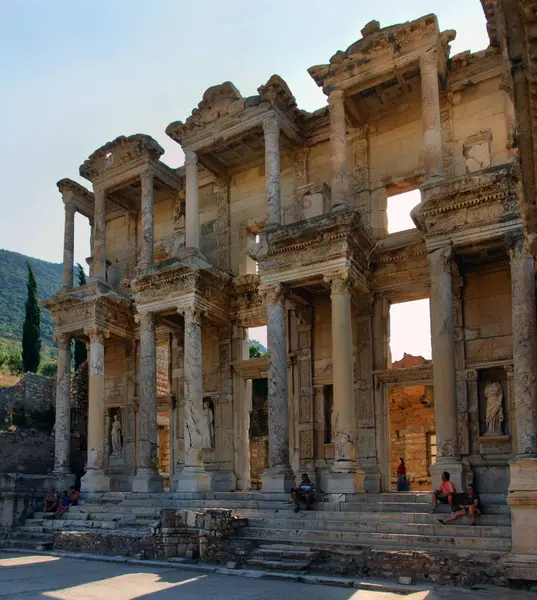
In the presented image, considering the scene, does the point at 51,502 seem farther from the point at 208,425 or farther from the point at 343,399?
the point at 343,399

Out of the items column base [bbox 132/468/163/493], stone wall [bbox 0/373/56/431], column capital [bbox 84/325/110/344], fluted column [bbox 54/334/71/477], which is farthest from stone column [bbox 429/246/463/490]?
stone wall [bbox 0/373/56/431]

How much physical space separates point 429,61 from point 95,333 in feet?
40.2

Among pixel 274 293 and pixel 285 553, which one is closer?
pixel 285 553

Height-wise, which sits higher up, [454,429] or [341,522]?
[454,429]

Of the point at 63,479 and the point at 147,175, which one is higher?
the point at 147,175

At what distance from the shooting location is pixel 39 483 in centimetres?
2081

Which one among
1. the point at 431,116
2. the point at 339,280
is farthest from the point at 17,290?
the point at 431,116

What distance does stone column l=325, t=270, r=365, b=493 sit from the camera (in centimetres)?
1570

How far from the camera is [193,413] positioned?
18797 mm

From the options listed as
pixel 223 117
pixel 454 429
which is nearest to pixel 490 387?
pixel 454 429

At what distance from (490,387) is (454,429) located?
2.00m

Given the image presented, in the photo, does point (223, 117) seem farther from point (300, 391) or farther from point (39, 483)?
point (39, 483)

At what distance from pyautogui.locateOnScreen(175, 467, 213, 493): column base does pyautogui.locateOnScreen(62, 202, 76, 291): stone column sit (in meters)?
8.01

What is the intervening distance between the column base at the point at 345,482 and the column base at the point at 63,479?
9474mm
